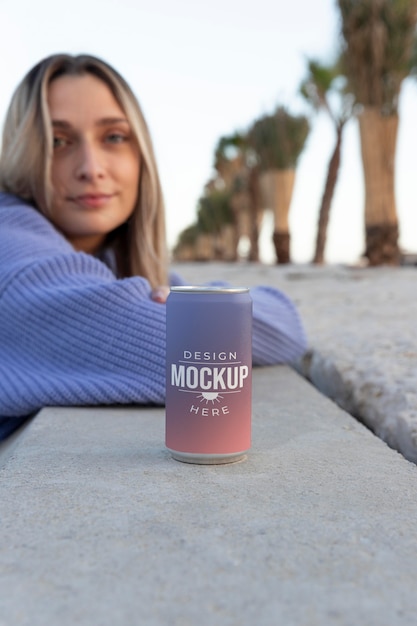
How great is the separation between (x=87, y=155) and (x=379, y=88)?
24.1ft

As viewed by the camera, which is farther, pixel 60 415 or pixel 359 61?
pixel 359 61

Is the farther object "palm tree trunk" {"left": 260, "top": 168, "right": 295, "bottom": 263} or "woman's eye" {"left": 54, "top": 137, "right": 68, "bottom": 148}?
"palm tree trunk" {"left": 260, "top": 168, "right": 295, "bottom": 263}

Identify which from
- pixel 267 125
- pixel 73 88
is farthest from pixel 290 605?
pixel 267 125

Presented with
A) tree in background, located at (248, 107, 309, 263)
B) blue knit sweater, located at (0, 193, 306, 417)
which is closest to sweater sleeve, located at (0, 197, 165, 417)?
blue knit sweater, located at (0, 193, 306, 417)

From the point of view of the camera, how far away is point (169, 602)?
75 centimetres

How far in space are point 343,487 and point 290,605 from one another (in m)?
0.44

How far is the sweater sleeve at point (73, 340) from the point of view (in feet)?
5.75

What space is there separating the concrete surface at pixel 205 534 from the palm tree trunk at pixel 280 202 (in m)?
13.9

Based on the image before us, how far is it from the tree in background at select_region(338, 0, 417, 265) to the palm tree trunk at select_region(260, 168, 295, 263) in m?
6.39

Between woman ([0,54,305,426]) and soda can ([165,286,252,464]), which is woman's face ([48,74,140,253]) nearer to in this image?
woman ([0,54,305,426])

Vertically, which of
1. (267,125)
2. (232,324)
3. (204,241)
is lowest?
(204,241)

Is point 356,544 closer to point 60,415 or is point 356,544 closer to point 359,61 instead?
point 60,415

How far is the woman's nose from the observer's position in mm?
2225

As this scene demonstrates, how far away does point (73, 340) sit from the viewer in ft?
5.93
